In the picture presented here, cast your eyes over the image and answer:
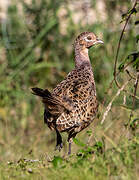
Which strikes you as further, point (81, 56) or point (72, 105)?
point (81, 56)

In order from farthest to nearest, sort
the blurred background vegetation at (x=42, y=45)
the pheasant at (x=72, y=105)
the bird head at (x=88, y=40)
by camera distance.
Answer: the blurred background vegetation at (x=42, y=45)
the bird head at (x=88, y=40)
the pheasant at (x=72, y=105)

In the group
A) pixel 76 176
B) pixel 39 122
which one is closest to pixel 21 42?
pixel 39 122

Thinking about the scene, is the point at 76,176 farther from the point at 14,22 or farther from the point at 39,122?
the point at 14,22

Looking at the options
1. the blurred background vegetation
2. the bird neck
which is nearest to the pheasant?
the bird neck

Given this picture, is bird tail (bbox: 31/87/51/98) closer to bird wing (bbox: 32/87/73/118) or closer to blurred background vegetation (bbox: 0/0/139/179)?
bird wing (bbox: 32/87/73/118)

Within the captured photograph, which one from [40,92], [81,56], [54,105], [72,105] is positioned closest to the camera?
[40,92]

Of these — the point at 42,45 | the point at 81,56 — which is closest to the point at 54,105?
the point at 81,56

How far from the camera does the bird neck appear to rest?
6387mm

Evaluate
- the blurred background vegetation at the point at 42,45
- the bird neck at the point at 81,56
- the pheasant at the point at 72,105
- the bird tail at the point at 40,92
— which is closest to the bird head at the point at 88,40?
the bird neck at the point at 81,56

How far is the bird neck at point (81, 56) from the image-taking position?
639cm

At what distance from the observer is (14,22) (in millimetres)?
9727

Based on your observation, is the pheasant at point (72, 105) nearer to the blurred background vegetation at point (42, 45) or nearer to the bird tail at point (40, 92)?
the bird tail at point (40, 92)

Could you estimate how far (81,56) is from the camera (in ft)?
21.2

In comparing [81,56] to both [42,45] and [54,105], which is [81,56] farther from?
[42,45]
